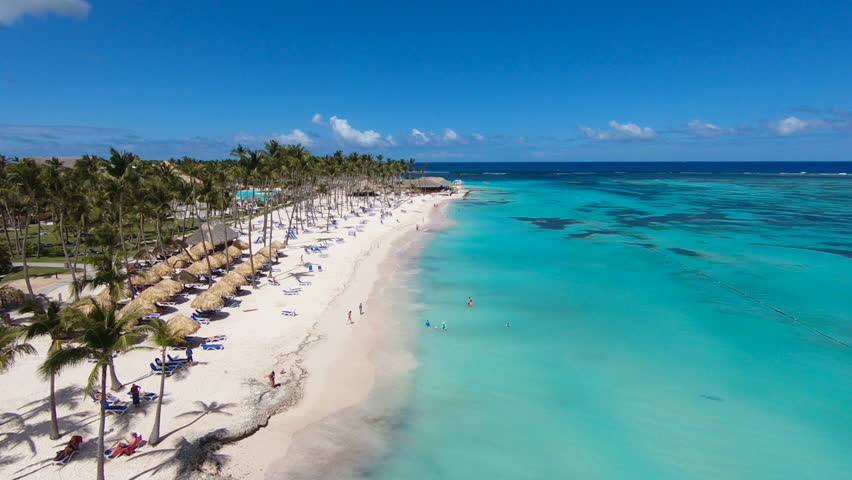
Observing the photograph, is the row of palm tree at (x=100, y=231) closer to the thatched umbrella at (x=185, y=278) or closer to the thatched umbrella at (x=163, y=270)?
the thatched umbrella at (x=163, y=270)

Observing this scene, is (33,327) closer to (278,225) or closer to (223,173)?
(223,173)

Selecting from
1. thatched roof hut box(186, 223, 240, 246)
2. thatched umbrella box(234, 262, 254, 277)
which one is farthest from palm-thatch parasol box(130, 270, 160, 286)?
thatched roof hut box(186, 223, 240, 246)

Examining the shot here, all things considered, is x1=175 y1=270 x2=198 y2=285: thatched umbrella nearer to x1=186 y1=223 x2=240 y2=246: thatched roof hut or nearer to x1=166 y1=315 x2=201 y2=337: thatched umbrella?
x1=166 y1=315 x2=201 y2=337: thatched umbrella

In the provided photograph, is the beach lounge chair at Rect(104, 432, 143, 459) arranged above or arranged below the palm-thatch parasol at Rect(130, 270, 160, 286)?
below

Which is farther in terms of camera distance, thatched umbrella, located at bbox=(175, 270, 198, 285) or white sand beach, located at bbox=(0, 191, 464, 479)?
thatched umbrella, located at bbox=(175, 270, 198, 285)

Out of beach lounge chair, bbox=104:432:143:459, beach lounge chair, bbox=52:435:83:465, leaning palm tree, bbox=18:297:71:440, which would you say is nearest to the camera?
leaning palm tree, bbox=18:297:71:440

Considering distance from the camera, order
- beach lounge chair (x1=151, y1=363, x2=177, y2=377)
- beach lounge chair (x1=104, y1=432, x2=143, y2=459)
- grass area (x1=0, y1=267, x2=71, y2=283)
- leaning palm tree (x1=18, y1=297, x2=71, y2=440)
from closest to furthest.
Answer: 1. leaning palm tree (x1=18, y1=297, x2=71, y2=440)
2. beach lounge chair (x1=104, y1=432, x2=143, y2=459)
3. beach lounge chair (x1=151, y1=363, x2=177, y2=377)
4. grass area (x1=0, y1=267, x2=71, y2=283)

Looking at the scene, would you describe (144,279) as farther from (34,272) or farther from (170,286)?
(34,272)

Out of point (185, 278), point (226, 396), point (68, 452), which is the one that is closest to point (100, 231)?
point (185, 278)
